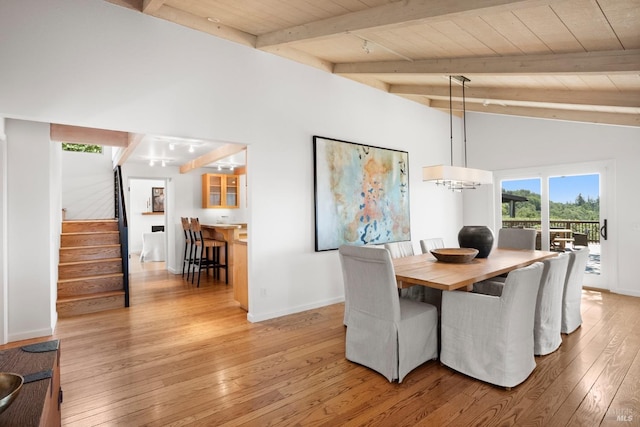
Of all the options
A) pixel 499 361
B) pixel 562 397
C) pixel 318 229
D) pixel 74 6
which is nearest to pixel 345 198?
pixel 318 229

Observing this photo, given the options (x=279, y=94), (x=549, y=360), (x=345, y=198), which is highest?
(x=279, y=94)

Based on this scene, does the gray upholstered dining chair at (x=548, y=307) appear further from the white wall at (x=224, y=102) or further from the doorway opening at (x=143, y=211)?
the doorway opening at (x=143, y=211)

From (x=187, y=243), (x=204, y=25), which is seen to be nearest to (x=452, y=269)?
(x=204, y=25)

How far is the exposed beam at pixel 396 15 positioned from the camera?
232 centimetres

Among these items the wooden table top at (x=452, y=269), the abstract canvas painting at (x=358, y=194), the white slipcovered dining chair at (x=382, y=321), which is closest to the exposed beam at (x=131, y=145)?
the abstract canvas painting at (x=358, y=194)

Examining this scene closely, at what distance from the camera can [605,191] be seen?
17.1ft

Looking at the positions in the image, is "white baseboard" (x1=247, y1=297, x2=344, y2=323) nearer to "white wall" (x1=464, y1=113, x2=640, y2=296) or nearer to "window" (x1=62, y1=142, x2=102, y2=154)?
"white wall" (x1=464, y1=113, x2=640, y2=296)

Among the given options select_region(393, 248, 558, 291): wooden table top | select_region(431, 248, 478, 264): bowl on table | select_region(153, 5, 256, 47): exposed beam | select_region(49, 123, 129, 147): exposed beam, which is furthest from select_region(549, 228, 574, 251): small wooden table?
select_region(49, 123, 129, 147): exposed beam

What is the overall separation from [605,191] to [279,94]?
5051mm

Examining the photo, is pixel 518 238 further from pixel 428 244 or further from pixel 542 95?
pixel 542 95

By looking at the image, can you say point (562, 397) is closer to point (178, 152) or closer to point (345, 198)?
point (345, 198)

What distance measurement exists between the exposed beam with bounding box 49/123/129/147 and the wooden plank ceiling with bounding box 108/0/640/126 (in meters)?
2.24

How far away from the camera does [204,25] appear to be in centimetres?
360

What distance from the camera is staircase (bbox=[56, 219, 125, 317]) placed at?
14.3 feet
